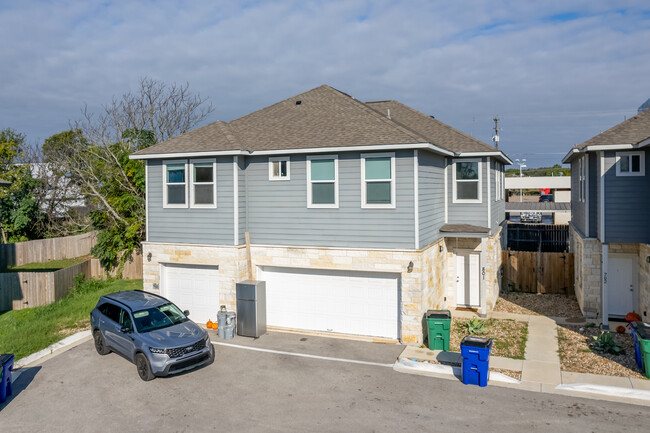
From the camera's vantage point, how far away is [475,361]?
10.5 meters

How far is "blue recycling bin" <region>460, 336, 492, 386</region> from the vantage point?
10.4 m

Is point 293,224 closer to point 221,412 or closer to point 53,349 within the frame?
point 221,412

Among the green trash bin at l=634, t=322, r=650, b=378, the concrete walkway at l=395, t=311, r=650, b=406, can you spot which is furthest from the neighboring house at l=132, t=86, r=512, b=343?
the green trash bin at l=634, t=322, r=650, b=378

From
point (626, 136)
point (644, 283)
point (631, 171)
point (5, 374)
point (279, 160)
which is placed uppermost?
point (626, 136)

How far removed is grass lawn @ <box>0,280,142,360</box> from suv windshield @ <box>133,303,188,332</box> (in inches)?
145

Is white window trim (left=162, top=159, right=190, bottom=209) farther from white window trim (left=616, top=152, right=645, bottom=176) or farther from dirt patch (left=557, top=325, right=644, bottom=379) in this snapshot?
white window trim (left=616, top=152, right=645, bottom=176)

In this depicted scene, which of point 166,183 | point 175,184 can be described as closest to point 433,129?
point 175,184

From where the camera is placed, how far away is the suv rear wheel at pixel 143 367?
36.0ft

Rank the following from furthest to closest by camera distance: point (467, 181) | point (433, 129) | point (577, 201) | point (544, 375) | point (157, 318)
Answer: point (577, 201) → point (433, 129) → point (467, 181) → point (157, 318) → point (544, 375)

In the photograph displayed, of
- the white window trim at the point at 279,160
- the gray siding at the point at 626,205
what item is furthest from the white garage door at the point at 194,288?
the gray siding at the point at 626,205

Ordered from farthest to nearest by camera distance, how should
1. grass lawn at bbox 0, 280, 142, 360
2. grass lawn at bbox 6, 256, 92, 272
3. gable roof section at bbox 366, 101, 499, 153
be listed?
grass lawn at bbox 6, 256, 92, 272 → gable roof section at bbox 366, 101, 499, 153 → grass lawn at bbox 0, 280, 142, 360

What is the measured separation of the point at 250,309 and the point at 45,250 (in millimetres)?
18667

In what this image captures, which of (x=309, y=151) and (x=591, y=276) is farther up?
(x=309, y=151)

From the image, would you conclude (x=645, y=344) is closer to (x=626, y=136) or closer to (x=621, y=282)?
(x=621, y=282)
